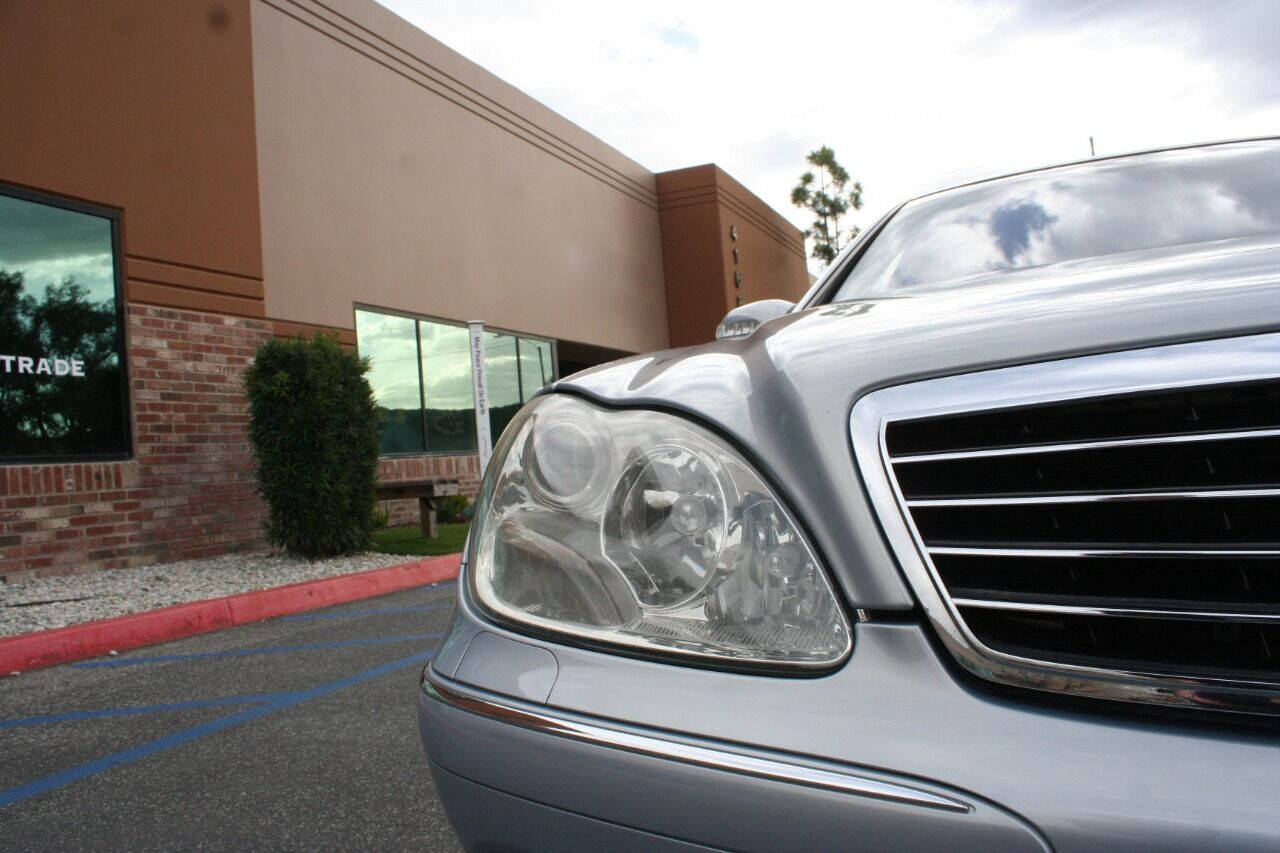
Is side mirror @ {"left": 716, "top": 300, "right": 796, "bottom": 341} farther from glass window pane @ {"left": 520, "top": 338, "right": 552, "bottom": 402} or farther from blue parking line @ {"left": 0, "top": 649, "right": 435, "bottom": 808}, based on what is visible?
glass window pane @ {"left": 520, "top": 338, "right": 552, "bottom": 402}

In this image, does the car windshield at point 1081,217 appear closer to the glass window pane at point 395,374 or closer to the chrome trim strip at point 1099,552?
the chrome trim strip at point 1099,552

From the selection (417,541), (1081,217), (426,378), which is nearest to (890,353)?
(1081,217)

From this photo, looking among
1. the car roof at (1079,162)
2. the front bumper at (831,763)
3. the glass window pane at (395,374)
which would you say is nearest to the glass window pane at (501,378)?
the glass window pane at (395,374)

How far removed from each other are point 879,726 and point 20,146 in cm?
897

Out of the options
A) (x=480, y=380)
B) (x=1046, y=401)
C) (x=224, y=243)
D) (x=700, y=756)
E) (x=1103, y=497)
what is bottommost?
(x=700, y=756)

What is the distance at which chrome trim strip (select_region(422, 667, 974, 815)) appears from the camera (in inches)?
35.8

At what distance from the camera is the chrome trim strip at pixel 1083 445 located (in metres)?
0.92

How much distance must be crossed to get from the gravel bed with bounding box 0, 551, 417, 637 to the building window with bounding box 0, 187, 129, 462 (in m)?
1.16

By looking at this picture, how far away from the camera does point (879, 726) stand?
0.96 meters

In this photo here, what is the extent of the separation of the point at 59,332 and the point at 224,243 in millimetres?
2168

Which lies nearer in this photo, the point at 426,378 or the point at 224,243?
the point at 224,243

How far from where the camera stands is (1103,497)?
0.98 meters

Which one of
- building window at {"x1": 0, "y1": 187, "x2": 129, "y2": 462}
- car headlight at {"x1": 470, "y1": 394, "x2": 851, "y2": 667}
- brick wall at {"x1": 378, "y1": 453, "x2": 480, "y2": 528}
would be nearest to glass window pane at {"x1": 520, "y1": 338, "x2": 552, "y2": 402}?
brick wall at {"x1": 378, "y1": 453, "x2": 480, "y2": 528}

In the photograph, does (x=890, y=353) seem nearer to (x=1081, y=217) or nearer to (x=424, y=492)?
(x=1081, y=217)
